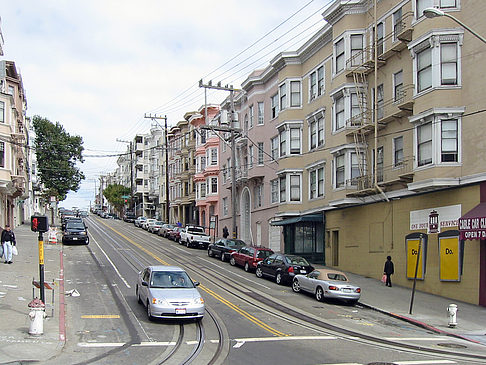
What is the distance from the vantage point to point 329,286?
2034 centimetres

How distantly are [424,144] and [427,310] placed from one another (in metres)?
7.30

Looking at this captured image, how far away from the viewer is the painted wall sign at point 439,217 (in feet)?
71.4

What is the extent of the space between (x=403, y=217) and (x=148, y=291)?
14211 millimetres

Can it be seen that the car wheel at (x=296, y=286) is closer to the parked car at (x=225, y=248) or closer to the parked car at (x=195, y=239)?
the parked car at (x=225, y=248)

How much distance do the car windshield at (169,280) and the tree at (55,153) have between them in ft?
148

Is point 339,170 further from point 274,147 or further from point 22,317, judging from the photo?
point 22,317

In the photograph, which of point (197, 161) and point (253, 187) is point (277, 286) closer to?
point (253, 187)

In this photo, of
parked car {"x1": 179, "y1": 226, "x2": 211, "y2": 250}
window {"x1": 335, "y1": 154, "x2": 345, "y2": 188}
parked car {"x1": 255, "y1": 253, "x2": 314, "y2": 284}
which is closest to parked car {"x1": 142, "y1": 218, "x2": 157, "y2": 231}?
parked car {"x1": 179, "y1": 226, "x2": 211, "y2": 250}

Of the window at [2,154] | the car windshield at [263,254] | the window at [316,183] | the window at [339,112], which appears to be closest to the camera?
the car windshield at [263,254]

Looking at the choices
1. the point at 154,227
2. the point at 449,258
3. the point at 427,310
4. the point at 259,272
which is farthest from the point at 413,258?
the point at 154,227

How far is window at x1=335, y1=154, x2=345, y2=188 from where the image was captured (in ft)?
98.4

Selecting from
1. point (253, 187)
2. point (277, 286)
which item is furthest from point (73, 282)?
point (253, 187)

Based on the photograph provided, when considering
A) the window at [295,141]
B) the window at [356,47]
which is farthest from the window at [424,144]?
the window at [295,141]

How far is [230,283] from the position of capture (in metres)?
24.3
